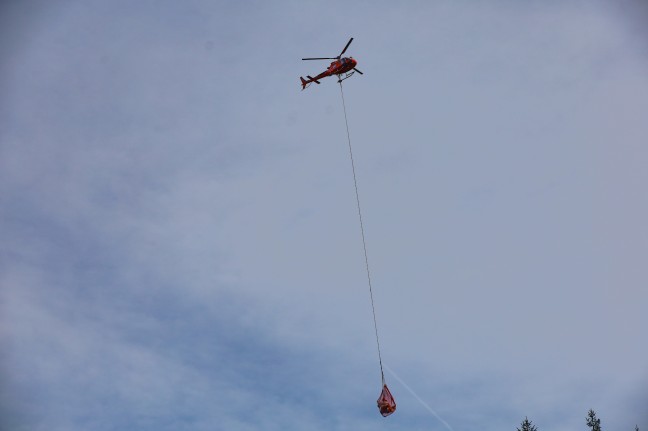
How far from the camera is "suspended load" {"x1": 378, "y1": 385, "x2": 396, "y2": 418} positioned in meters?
36.9

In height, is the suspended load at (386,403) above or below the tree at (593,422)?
below

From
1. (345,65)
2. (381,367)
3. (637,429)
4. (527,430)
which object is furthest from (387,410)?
(637,429)

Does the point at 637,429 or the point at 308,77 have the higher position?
the point at 308,77

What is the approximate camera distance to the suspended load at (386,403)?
36.9 m

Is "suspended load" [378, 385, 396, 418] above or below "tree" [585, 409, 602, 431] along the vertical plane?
below

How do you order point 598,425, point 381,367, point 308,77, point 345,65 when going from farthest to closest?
point 598,425 → point 308,77 → point 345,65 → point 381,367

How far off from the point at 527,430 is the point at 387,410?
4683 cm

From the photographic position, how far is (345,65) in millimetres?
49062

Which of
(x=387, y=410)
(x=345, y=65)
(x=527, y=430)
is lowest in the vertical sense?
(x=387, y=410)

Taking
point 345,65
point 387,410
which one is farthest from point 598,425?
point 345,65

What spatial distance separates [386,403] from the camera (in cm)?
3700

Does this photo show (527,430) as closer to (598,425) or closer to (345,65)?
(598,425)

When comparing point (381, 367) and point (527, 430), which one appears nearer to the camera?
point (381, 367)

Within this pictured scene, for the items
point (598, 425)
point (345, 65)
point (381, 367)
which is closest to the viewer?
point (381, 367)
